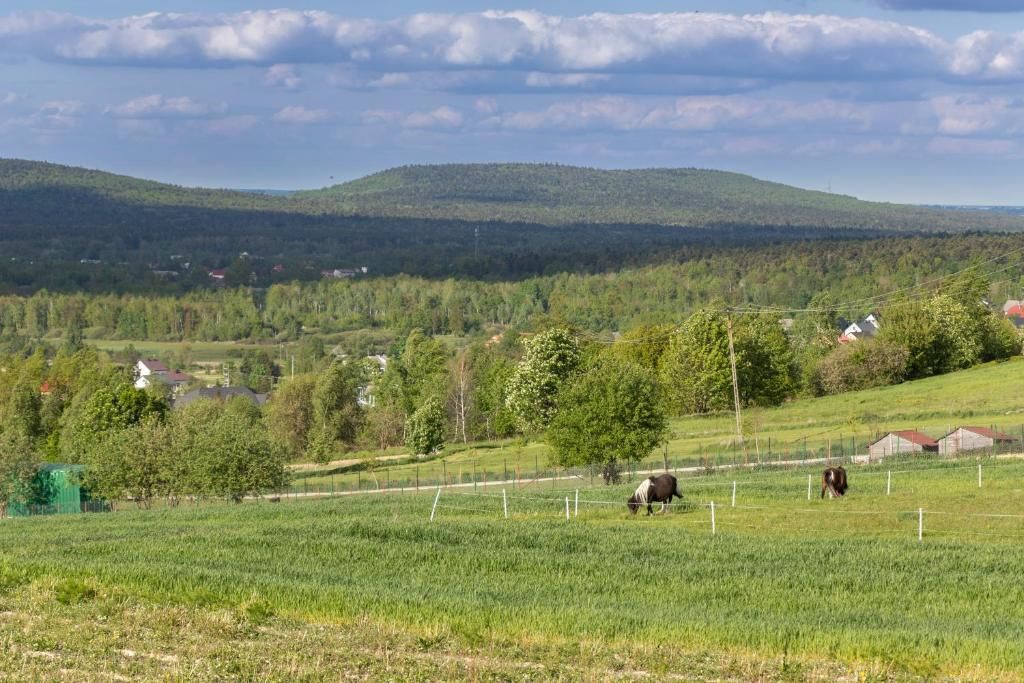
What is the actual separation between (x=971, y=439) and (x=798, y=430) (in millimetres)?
21284

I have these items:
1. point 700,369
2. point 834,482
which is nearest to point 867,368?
point 700,369

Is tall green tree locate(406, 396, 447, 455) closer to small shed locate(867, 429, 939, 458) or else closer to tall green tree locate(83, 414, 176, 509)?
tall green tree locate(83, 414, 176, 509)

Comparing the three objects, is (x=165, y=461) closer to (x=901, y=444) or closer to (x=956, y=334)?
(x=901, y=444)

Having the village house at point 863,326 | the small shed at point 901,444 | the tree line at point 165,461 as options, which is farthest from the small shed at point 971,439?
the village house at point 863,326

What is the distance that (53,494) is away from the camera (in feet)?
241

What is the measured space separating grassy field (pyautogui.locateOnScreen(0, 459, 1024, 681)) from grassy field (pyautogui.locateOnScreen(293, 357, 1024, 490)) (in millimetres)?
34324

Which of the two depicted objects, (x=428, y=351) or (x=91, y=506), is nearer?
(x=91, y=506)

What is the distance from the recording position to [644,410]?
63.5 m

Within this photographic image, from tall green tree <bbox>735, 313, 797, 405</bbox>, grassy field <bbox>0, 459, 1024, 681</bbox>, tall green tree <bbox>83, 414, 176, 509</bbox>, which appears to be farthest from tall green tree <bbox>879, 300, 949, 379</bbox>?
grassy field <bbox>0, 459, 1024, 681</bbox>

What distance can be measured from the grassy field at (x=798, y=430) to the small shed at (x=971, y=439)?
144cm

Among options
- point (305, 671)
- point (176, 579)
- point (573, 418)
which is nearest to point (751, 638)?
point (305, 671)

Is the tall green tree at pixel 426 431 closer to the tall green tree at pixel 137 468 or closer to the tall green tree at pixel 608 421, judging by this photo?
the tall green tree at pixel 137 468

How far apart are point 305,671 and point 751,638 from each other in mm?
5957

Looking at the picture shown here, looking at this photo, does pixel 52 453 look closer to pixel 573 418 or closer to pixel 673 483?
pixel 573 418
